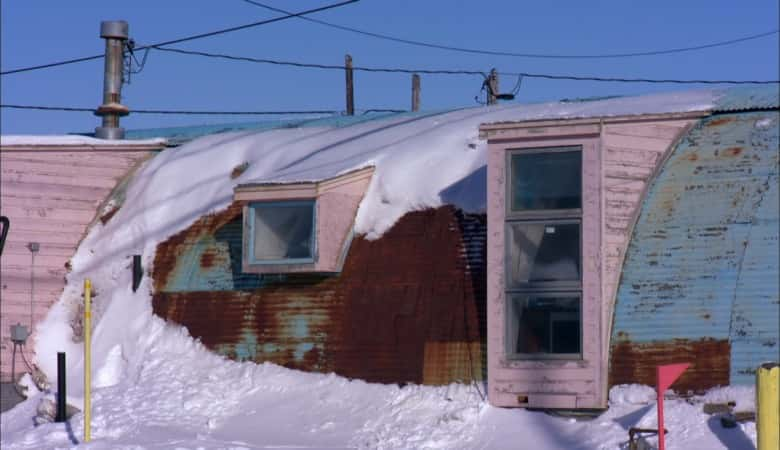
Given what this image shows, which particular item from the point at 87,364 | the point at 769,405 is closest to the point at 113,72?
the point at 87,364

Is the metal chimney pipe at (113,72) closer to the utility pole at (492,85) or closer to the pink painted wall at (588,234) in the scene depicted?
the pink painted wall at (588,234)

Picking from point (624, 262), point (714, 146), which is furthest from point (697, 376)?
point (714, 146)

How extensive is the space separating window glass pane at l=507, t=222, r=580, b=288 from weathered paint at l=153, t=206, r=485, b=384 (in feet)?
2.84

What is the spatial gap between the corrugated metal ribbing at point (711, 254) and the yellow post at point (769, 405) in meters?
2.05

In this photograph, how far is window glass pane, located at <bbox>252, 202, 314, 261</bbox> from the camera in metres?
18.4

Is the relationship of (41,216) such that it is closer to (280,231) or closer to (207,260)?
(207,260)

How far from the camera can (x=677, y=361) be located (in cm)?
1520

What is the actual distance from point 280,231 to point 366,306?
1.76m

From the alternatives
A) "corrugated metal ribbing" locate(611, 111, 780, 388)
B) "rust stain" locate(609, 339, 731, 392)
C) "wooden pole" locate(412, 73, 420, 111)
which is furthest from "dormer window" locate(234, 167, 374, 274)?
"wooden pole" locate(412, 73, 420, 111)

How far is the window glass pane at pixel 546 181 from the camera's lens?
52.6 feet

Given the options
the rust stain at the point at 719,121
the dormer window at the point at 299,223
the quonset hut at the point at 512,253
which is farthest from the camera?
the dormer window at the point at 299,223

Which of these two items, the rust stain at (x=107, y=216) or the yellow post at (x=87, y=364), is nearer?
the yellow post at (x=87, y=364)

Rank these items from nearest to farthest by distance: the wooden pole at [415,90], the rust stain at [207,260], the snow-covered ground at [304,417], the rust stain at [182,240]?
the snow-covered ground at [304,417], the rust stain at [207,260], the rust stain at [182,240], the wooden pole at [415,90]

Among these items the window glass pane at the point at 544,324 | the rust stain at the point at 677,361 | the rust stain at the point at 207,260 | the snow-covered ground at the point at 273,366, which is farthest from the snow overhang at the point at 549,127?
the rust stain at the point at 207,260
